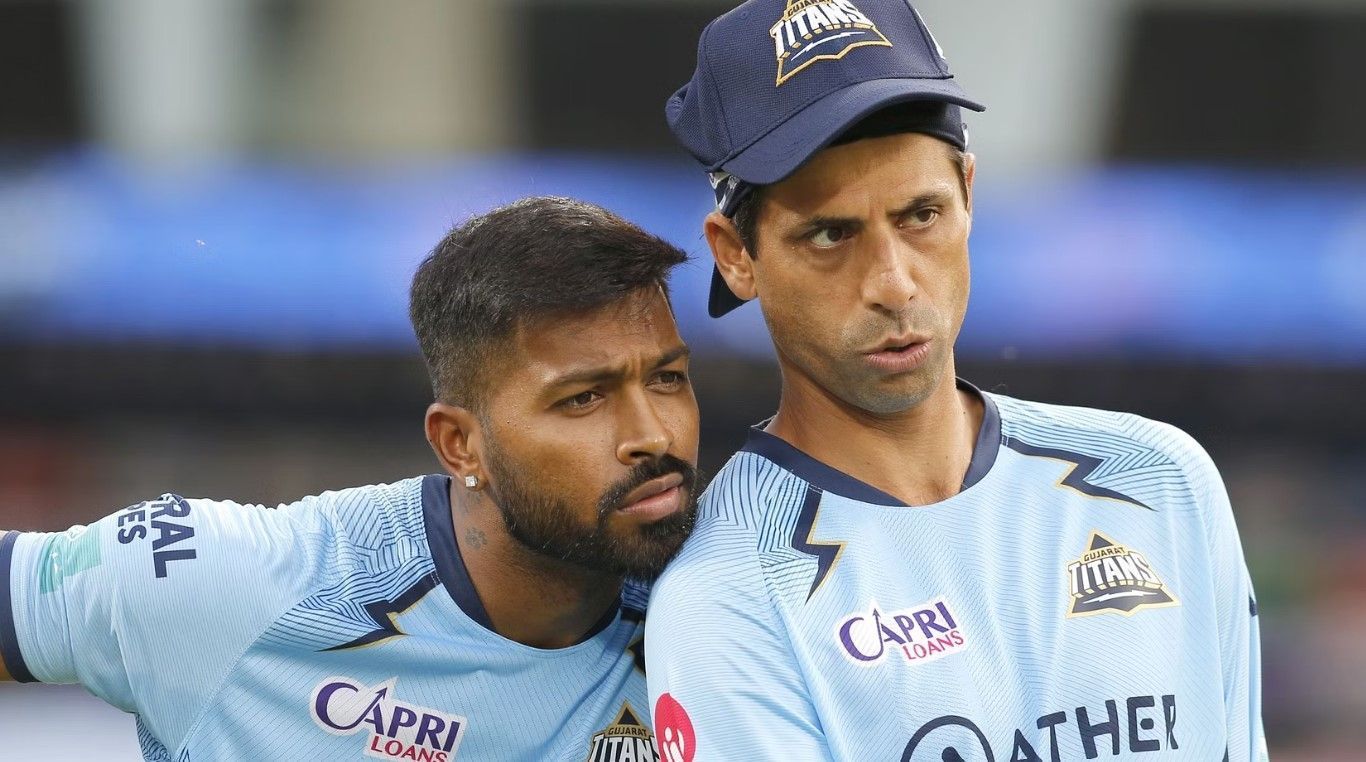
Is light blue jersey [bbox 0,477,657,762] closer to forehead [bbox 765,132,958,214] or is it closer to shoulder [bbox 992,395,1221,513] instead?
shoulder [bbox 992,395,1221,513]

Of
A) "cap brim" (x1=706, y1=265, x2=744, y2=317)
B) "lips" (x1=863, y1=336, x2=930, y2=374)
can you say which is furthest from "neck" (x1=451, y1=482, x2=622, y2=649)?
"lips" (x1=863, y1=336, x2=930, y2=374)

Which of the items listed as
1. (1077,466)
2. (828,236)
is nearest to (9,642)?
(828,236)

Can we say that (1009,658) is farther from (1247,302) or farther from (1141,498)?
(1247,302)

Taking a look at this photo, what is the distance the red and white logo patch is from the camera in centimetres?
258

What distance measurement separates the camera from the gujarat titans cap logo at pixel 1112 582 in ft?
8.96

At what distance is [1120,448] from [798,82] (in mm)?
838

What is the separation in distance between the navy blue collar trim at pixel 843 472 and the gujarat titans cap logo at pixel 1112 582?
23cm

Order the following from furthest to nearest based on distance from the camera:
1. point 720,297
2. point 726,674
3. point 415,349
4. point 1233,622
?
point 415,349 < point 720,297 < point 1233,622 < point 726,674

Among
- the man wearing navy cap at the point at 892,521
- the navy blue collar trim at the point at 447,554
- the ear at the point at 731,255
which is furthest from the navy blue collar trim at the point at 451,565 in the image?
the ear at the point at 731,255

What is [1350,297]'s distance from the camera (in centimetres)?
992

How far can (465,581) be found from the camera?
3271 mm

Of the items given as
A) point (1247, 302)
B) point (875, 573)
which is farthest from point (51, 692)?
point (1247, 302)

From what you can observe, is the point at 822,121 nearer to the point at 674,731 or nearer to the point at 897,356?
the point at 897,356

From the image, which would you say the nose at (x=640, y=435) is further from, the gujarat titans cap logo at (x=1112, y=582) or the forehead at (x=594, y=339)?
the gujarat titans cap logo at (x=1112, y=582)
